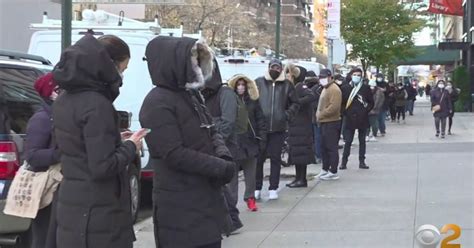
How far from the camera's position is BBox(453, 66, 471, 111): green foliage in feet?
110

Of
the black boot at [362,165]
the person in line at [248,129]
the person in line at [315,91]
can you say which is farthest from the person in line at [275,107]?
the black boot at [362,165]

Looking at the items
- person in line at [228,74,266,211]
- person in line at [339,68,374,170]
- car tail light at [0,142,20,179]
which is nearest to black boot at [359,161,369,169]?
person in line at [339,68,374,170]

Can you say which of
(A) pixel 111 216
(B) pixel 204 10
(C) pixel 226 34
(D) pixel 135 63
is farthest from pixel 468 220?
(C) pixel 226 34

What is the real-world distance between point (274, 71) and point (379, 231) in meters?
2.80

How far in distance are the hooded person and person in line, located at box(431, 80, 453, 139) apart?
16618 millimetres

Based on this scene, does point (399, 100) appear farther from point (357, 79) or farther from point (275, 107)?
point (275, 107)

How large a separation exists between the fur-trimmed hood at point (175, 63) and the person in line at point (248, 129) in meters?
3.83

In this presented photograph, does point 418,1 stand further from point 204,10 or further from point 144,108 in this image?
point 144,108

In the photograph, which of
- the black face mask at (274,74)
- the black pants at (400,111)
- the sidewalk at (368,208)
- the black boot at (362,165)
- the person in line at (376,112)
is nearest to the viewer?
the sidewalk at (368,208)

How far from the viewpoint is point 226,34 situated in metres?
37.8

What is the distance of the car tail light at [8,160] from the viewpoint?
5.84 metres

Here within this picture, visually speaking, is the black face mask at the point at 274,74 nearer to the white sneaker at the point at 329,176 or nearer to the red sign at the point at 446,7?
the white sneaker at the point at 329,176

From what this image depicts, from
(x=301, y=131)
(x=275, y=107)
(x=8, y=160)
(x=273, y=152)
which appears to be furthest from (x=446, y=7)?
(x=8, y=160)

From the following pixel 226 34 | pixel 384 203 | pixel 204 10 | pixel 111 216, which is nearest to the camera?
pixel 111 216
